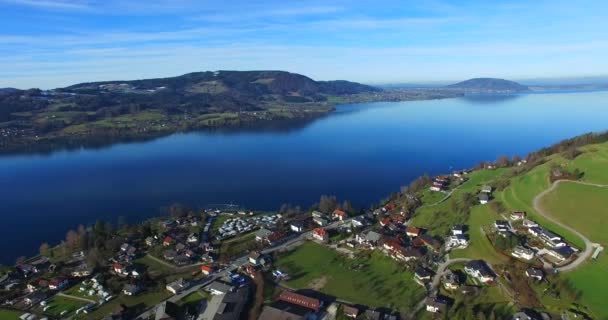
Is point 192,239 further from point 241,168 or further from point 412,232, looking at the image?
point 241,168

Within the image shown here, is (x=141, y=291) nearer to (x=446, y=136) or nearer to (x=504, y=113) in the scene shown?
(x=446, y=136)

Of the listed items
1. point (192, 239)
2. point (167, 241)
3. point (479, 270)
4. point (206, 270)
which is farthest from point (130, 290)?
point (479, 270)

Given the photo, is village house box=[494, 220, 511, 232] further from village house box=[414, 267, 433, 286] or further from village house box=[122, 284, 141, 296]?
village house box=[122, 284, 141, 296]

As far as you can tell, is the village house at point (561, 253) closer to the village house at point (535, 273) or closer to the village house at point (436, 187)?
the village house at point (535, 273)

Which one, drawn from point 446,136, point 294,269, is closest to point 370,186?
point 294,269

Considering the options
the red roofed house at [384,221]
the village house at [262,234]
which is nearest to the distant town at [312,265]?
the village house at [262,234]

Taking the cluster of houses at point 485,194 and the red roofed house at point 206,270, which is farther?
the cluster of houses at point 485,194

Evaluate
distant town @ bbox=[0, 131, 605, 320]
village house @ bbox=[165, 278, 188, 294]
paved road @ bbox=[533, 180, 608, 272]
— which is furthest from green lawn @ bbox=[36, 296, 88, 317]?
paved road @ bbox=[533, 180, 608, 272]
